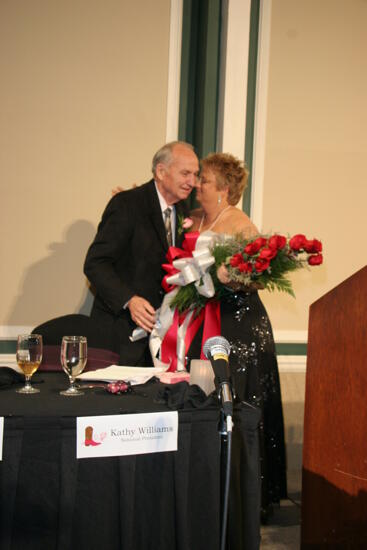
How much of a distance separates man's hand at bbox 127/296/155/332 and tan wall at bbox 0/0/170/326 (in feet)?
3.67

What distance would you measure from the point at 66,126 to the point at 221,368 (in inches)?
106

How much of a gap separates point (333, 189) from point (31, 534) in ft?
11.1

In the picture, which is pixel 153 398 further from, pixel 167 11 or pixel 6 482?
pixel 167 11

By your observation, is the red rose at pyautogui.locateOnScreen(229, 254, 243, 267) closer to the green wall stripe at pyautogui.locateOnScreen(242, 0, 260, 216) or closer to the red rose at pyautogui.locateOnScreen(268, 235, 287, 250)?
the red rose at pyautogui.locateOnScreen(268, 235, 287, 250)

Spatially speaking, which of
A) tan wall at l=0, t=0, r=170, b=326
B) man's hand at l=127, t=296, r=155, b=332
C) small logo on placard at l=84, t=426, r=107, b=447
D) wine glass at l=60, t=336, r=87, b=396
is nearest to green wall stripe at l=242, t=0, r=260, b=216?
tan wall at l=0, t=0, r=170, b=326

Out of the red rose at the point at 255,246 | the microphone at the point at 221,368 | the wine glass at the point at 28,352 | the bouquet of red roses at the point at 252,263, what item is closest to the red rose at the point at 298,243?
the bouquet of red roses at the point at 252,263

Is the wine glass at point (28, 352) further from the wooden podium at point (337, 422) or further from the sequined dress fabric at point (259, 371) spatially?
the sequined dress fabric at point (259, 371)

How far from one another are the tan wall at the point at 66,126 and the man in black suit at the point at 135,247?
755mm

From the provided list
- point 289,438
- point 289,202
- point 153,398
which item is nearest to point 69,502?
point 153,398

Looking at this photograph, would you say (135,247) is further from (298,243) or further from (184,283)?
(298,243)

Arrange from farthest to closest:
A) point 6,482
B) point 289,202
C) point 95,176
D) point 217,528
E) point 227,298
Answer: point 289,202
point 95,176
point 227,298
point 217,528
point 6,482

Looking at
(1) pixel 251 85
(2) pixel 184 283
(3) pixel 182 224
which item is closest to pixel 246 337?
(2) pixel 184 283

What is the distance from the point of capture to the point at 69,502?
1.52m

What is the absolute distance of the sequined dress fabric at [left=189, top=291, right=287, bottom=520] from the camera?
113 inches
